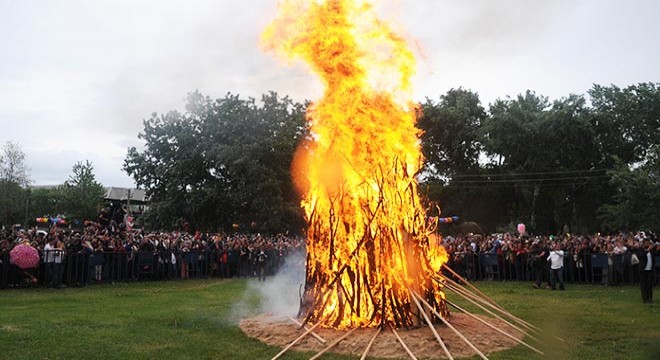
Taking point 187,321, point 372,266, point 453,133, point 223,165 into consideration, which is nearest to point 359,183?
point 372,266

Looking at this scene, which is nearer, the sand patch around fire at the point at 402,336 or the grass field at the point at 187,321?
the sand patch around fire at the point at 402,336

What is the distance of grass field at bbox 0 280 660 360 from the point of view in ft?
28.9

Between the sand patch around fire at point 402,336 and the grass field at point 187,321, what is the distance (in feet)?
1.25

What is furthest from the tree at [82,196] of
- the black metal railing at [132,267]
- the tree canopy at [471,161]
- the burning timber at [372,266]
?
the burning timber at [372,266]

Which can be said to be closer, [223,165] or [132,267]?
[132,267]

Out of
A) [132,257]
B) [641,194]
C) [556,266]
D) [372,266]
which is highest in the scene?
[641,194]

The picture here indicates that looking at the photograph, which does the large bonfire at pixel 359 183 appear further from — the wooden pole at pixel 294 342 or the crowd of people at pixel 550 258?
the crowd of people at pixel 550 258

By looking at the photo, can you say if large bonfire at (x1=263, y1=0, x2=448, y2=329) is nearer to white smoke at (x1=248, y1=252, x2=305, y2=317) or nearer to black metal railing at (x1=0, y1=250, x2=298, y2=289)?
white smoke at (x1=248, y1=252, x2=305, y2=317)

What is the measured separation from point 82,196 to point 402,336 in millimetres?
62355

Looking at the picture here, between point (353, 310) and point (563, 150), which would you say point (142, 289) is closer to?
point (353, 310)

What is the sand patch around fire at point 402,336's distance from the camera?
859 cm

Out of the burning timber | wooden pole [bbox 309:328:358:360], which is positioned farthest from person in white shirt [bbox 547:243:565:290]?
wooden pole [bbox 309:328:358:360]

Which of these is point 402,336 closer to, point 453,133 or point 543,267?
point 543,267

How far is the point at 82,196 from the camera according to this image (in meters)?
64.0
